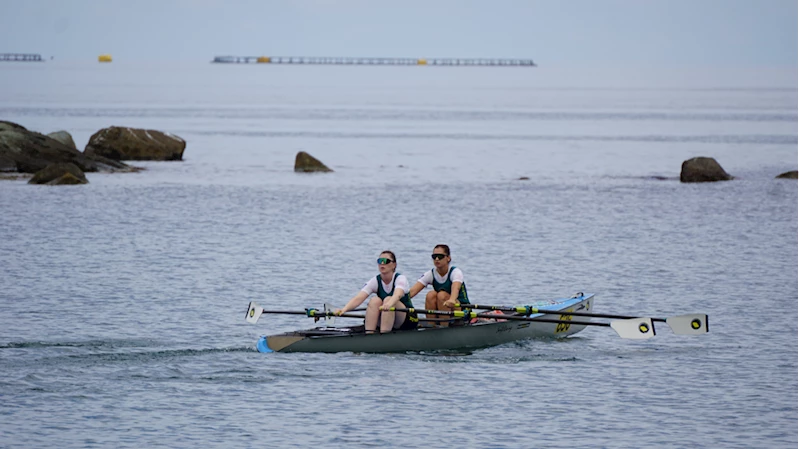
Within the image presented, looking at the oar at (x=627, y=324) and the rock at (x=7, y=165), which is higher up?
the rock at (x=7, y=165)

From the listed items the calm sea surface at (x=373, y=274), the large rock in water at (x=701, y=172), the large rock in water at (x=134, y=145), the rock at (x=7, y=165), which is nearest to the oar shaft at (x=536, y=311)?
the calm sea surface at (x=373, y=274)

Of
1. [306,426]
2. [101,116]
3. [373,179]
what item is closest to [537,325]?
[306,426]

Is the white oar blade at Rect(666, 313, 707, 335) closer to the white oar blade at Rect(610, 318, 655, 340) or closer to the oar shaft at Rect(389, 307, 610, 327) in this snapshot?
the white oar blade at Rect(610, 318, 655, 340)

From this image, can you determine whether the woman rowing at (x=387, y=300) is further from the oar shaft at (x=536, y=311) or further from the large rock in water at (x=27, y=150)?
the large rock in water at (x=27, y=150)

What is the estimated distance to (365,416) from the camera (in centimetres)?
1877

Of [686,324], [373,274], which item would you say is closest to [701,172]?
[373,274]

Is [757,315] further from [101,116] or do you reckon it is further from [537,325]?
[101,116]

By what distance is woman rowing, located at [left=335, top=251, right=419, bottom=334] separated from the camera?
22.2 meters

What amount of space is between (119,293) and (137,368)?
311 inches

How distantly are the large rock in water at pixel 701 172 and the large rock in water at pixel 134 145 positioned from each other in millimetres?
26361

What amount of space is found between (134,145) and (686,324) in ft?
146

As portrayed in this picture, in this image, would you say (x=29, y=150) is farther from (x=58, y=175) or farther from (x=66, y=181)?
(x=66, y=181)

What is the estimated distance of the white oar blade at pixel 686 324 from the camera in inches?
904

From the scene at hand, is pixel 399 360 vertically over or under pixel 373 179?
under
